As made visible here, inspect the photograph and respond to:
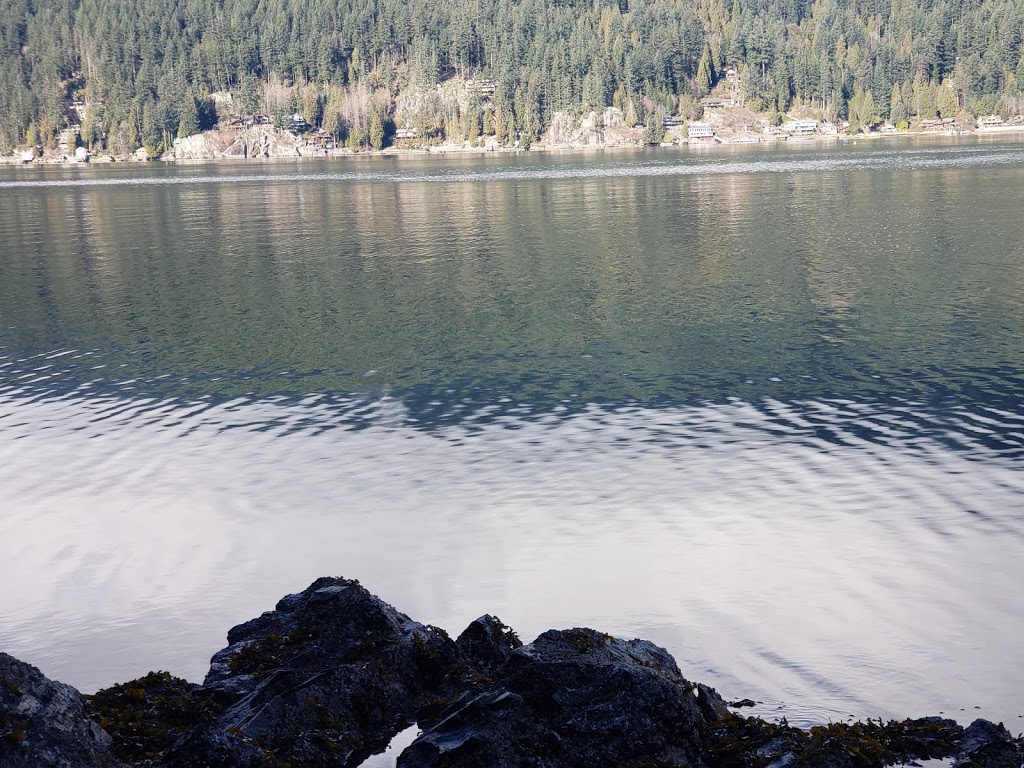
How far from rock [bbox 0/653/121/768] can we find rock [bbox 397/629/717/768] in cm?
352

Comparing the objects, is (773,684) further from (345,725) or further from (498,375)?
(498,375)

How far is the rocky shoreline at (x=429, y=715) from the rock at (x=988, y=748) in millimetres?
20

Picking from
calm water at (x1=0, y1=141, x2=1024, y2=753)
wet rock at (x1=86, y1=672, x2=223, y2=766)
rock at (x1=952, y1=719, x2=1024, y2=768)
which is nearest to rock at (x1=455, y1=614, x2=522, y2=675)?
calm water at (x1=0, y1=141, x2=1024, y2=753)

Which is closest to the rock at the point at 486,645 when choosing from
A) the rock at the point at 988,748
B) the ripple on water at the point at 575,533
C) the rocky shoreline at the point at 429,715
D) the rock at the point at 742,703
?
the rocky shoreline at the point at 429,715

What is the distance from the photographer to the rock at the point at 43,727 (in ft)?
36.3

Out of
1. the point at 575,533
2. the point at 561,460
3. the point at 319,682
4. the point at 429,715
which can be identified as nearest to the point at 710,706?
the point at 429,715

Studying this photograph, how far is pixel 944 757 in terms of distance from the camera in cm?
1245

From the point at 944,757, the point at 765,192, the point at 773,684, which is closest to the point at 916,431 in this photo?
the point at 773,684

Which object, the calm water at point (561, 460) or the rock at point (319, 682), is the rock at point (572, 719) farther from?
the calm water at point (561, 460)

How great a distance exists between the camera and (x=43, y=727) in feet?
37.2

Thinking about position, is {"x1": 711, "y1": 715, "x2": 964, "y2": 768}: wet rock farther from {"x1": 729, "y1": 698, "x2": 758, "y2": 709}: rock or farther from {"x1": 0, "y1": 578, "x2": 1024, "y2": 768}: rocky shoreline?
{"x1": 729, "y1": 698, "x2": 758, "y2": 709}: rock

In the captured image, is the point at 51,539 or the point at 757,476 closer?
the point at 51,539

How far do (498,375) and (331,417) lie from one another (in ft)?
21.2

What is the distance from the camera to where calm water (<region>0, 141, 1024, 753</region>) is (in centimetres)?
1719
